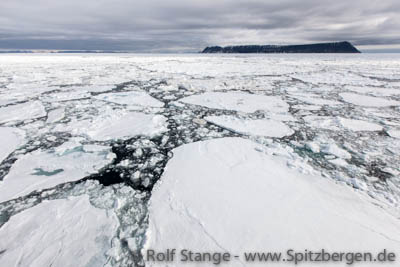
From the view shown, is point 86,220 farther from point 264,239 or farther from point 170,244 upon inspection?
point 264,239

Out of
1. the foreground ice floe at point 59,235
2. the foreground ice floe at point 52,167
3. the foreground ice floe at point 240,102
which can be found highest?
the foreground ice floe at point 240,102

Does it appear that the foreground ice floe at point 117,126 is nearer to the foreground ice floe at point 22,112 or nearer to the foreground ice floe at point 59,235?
the foreground ice floe at point 22,112

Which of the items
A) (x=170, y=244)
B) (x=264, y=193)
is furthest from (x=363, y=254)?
(x=170, y=244)

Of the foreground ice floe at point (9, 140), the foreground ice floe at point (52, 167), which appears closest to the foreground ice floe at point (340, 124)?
the foreground ice floe at point (52, 167)

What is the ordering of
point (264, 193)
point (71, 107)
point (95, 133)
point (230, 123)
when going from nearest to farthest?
point (264, 193) < point (95, 133) < point (230, 123) < point (71, 107)

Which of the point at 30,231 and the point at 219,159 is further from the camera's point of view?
the point at 219,159

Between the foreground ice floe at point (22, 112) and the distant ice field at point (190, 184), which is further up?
the foreground ice floe at point (22, 112)

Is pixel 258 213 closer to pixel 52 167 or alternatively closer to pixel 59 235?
pixel 59 235

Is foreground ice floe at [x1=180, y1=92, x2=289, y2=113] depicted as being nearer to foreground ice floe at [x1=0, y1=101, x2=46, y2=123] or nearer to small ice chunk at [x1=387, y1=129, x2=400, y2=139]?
small ice chunk at [x1=387, y1=129, x2=400, y2=139]
